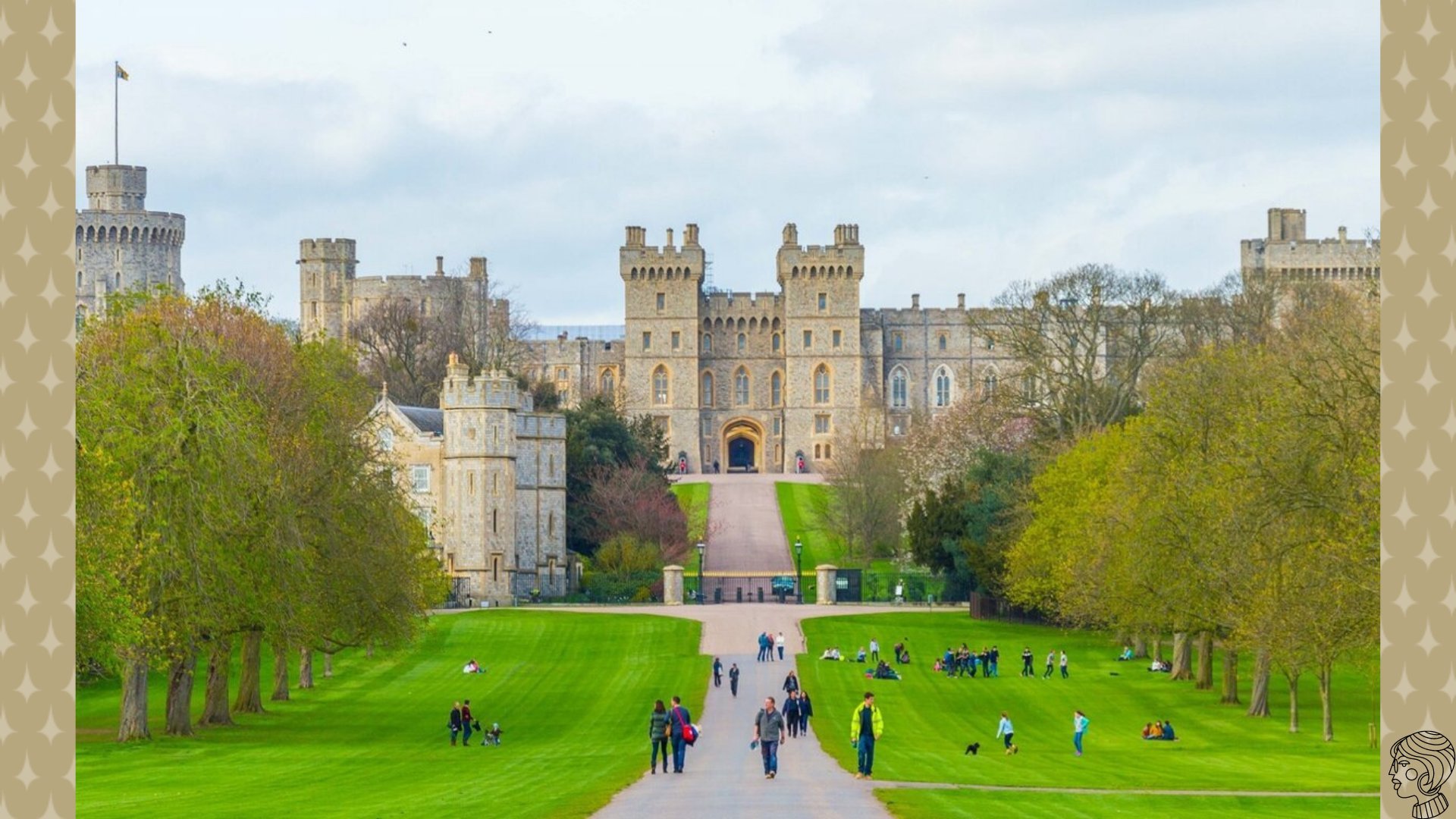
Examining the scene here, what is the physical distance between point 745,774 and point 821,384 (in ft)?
266

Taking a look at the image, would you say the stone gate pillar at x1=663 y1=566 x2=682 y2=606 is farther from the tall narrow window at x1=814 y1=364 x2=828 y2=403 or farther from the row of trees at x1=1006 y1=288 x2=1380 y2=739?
the tall narrow window at x1=814 y1=364 x2=828 y2=403

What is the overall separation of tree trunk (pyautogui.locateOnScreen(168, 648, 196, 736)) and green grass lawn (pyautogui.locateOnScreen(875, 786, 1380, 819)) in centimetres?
1503

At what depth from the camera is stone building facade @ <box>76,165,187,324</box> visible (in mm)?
123438

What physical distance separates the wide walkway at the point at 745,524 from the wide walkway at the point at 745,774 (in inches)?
887

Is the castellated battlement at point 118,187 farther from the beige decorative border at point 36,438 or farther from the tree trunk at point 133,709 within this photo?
the beige decorative border at point 36,438

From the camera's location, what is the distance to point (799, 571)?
7362 cm

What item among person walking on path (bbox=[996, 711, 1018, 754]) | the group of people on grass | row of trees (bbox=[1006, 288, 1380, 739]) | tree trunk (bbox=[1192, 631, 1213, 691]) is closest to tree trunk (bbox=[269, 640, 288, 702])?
the group of people on grass

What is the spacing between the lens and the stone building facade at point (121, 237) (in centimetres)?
12344

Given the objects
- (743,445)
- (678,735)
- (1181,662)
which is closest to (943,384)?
(743,445)

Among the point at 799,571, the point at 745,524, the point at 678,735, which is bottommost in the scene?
the point at 678,735

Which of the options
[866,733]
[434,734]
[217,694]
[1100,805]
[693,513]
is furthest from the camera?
[693,513]

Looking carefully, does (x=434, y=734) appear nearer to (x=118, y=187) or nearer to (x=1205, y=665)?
(x=1205, y=665)

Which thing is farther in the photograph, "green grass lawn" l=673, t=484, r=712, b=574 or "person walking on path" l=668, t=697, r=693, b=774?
"green grass lawn" l=673, t=484, r=712, b=574

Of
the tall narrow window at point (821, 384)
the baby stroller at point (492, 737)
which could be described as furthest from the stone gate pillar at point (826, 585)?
the tall narrow window at point (821, 384)
